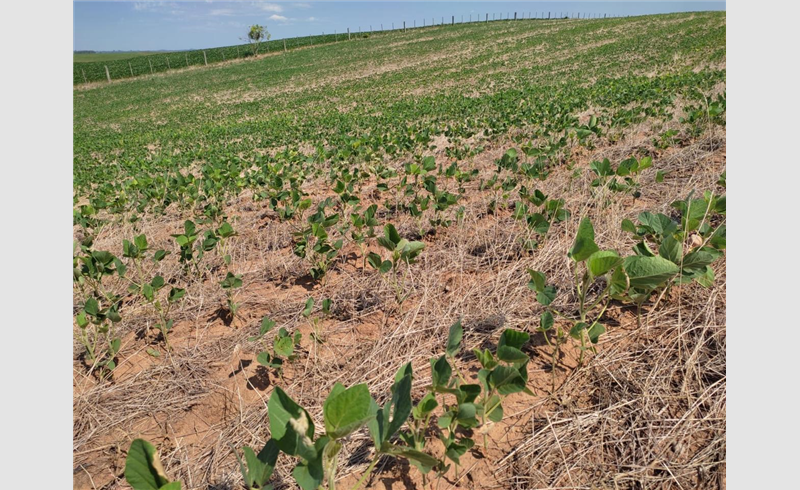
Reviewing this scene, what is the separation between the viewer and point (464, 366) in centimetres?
188

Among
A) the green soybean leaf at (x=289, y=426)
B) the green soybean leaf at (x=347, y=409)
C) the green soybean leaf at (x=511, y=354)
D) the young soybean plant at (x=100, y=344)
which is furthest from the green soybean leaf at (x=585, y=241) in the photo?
the young soybean plant at (x=100, y=344)

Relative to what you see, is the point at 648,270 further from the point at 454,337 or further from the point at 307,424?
the point at 307,424

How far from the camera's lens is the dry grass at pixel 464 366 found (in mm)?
1428

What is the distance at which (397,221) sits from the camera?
387 cm

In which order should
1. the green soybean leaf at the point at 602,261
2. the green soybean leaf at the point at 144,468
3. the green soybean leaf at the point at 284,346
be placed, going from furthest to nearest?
the green soybean leaf at the point at 284,346
the green soybean leaf at the point at 602,261
the green soybean leaf at the point at 144,468

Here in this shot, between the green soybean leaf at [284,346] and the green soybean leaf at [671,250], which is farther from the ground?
the green soybean leaf at [671,250]

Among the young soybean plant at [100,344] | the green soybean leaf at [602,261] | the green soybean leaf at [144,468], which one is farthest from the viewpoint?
the young soybean plant at [100,344]

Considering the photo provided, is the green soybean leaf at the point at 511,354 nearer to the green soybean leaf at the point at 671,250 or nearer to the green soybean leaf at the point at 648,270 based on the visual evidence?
the green soybean leaf at the point at 648,270

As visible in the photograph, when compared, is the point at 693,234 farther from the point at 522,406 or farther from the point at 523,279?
the point at 522,406

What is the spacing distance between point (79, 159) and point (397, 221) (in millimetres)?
11769

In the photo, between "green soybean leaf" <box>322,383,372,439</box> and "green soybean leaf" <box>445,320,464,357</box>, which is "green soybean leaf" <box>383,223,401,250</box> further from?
"green soybean leaf" <box>322,383,372,439</box>

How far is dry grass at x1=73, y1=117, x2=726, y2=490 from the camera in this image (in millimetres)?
1428

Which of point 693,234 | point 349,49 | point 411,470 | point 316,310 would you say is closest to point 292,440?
point 411,470

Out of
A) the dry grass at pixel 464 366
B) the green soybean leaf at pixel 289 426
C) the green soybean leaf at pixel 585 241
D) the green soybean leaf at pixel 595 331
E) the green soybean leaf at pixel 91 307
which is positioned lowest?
the dry grass at pixel 464 366
